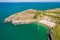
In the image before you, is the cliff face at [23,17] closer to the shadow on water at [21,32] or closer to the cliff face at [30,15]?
the cliff face at [30,15]

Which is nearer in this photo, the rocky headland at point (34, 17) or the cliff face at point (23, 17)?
the rocky headland at point (34, 17)

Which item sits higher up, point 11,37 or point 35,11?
point 35,11

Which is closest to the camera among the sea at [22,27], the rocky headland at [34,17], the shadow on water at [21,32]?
the shadow on water at [21,32]

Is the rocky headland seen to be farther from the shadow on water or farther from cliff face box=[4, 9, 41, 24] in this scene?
the shadow on water

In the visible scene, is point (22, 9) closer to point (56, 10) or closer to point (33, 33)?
point (56, 10)

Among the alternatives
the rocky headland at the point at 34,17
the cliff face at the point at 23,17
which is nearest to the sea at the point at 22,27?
the cliff face at the point at 23,17

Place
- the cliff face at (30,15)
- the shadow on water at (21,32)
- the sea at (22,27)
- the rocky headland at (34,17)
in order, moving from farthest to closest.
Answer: the cliff face at (30,15)
the rocky headland at (34,17)
the sea at (22,27)
the shadow on water at (21,32)

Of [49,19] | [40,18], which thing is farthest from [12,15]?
[49,19]

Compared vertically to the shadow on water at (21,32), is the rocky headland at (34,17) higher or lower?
higher
